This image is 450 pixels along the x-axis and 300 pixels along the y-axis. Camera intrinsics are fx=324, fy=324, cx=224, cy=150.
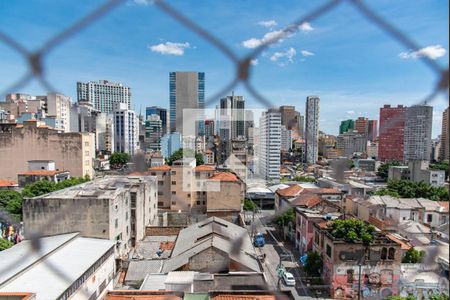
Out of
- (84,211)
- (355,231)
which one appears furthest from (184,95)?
(355,231)

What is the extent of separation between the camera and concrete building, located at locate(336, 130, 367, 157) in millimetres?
579

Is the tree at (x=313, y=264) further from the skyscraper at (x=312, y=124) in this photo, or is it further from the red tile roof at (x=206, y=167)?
the skyscraper at (x=312, y=124)

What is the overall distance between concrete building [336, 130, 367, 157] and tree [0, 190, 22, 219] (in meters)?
6.92

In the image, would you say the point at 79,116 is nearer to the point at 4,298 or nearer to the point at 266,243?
the point at 4,298

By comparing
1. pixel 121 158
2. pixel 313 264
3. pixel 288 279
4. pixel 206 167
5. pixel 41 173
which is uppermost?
pixel 121 158

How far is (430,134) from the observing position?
726 millimetres

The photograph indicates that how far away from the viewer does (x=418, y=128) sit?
0.76 m

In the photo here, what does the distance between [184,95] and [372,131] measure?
0.41 meters

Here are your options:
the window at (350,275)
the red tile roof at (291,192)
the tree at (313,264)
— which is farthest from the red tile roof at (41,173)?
the window at (350,275)

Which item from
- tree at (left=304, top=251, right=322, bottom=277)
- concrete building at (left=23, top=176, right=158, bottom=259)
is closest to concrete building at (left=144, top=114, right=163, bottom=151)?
concrete building at (left=23, top=176, right=158, bottom=259)

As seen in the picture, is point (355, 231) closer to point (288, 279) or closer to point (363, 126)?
point (288, 279)

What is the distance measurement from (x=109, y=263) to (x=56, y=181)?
17.7ft

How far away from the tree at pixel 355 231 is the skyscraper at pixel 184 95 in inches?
146

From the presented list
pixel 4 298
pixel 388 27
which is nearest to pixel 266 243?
pixel 4 298
